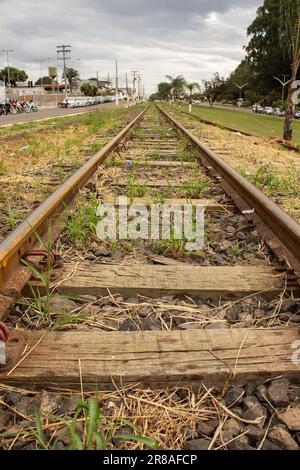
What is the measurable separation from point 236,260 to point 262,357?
110 centimetres

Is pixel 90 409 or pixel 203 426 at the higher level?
pixel 90 409

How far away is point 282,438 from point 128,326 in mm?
813

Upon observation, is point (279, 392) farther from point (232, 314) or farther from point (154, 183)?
point (154, 183)

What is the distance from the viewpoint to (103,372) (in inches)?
60.2

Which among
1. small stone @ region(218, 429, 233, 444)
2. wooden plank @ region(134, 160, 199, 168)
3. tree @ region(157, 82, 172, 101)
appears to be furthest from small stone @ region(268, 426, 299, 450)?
→ tree @ region(157, 82, 172, 101)

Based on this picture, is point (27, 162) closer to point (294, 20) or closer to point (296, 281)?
point (296, 281)

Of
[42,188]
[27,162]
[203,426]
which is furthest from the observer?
[27,162]

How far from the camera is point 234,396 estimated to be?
1.48 metres

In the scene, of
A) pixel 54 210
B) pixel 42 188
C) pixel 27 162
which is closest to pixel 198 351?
pixel 54 210

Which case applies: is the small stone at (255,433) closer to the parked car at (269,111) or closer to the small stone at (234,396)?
the small stone at (234,396)

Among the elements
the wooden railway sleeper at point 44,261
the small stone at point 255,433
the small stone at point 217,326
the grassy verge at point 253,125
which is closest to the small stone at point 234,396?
the small stone at point 255,433

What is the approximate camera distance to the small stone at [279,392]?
4.74ft

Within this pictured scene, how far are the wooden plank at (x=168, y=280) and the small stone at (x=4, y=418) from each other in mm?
815

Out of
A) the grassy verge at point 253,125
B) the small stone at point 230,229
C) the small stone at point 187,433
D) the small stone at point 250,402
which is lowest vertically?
the small stone at point 187,433
